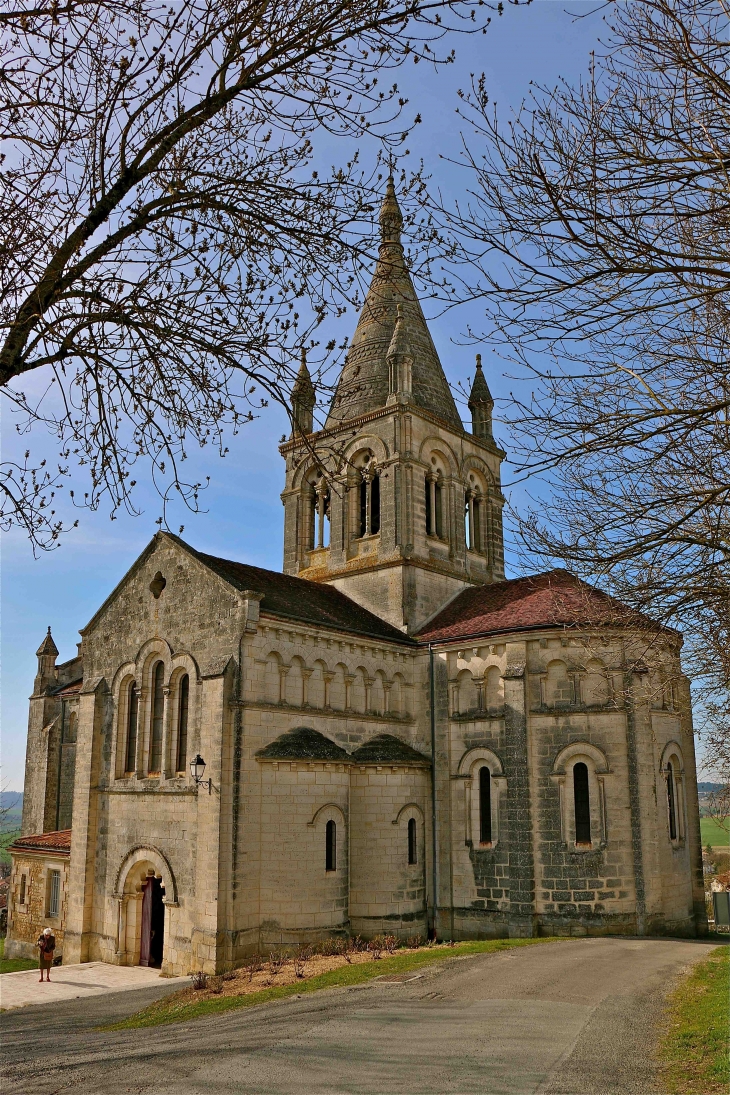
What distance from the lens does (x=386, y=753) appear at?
2323 cm

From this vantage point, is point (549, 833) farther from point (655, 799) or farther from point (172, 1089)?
point (172, 1089)

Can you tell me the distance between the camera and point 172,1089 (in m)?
9.40

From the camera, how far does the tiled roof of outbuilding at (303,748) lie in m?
20.6

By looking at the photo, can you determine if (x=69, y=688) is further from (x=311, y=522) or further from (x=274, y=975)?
(x=274, y=975)

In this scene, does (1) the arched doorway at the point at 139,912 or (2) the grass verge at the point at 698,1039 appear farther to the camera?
(1) the arched doorway at the point at 139,912

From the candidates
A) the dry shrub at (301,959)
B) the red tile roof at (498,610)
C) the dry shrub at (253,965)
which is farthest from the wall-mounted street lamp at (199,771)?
the red tile roof at (498,610)

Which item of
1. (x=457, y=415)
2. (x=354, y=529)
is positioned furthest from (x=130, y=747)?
(x=457, y=415)

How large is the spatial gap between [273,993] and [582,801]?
10.2m

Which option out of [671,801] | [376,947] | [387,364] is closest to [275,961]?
[376,947]

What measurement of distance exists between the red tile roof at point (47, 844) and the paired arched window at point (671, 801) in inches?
703

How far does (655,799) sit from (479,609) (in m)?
7.82

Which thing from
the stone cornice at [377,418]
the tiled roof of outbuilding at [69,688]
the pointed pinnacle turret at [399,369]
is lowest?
the tiled roof of outbuilding at [69,688]

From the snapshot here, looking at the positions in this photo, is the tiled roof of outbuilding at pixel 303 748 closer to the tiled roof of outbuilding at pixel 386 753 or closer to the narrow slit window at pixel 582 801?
the tiled roof of outbuilding at pixel 386 753

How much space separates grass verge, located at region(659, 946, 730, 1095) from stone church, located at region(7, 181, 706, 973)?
19.6 feet
